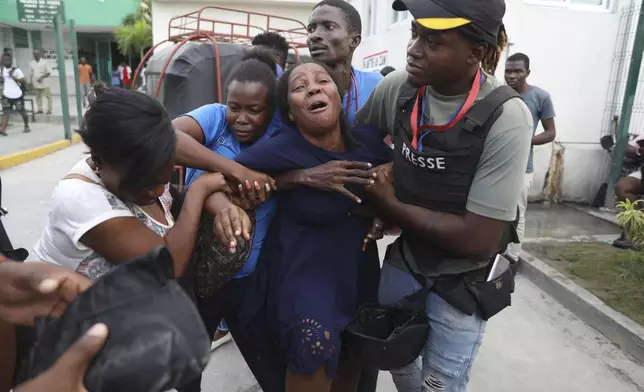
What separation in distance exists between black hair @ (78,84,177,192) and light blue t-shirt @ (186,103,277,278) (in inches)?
22.6

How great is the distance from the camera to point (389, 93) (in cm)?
181

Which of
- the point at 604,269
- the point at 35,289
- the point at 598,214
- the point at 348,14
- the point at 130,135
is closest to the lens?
the point at 35,289

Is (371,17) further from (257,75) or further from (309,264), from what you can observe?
(309,264)

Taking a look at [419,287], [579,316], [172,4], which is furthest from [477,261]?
[172,4]

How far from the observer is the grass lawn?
3702mm

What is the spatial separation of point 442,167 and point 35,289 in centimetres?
115

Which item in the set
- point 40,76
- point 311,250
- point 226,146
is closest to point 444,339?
point 311,250

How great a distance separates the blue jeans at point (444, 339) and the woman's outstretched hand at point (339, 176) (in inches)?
13.9

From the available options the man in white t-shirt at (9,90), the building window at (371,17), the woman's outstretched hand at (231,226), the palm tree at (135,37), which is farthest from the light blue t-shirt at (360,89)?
the palm tree at (135,37)

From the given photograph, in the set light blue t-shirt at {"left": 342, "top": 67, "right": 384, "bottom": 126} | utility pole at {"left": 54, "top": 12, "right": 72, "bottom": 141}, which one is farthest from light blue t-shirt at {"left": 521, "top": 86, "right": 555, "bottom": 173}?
utility pole at {"left": 54, "top": 12, "right": 72, "bottom": 141}

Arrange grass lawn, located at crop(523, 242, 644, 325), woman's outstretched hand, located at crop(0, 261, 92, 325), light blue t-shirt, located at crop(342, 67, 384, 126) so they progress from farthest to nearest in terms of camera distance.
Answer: grass lawn, located at crop(523, 242, 644, 325) → light blue t-shirt, located at crop(342, 67, 384, 126) → woman's outstretched hand, located at crop(0, 261, 92, 325)

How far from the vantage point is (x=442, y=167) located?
59.1 inches

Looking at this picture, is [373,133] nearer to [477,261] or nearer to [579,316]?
[477,261]

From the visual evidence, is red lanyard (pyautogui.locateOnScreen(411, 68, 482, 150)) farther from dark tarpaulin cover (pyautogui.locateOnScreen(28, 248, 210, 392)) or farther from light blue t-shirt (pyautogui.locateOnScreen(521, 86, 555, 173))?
light blue t-shirt (pyautogui.locateOnScreen(521, 86, 555, 173))
